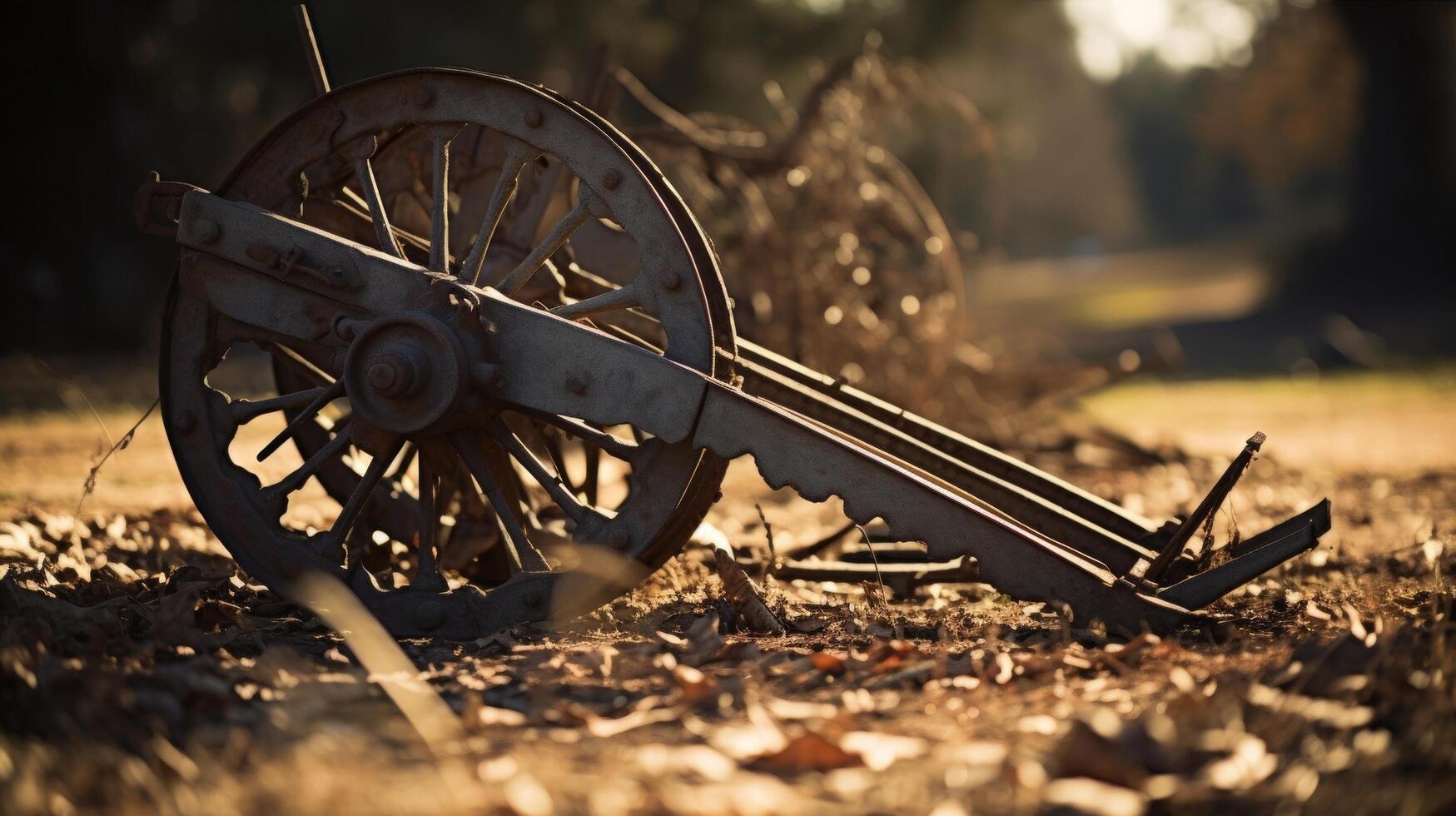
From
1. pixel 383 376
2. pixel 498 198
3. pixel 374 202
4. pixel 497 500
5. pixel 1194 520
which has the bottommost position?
pixel 497 500

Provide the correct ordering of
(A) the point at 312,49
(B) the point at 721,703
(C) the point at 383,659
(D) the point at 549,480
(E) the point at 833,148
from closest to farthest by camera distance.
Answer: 1. (B) the point at 721,703
2. (C) the point at 383,659
3. (D) the point at 549,480
4. (A) the point at 312,49
5. (E) the point at 833,148

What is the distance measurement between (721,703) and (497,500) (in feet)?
3.65

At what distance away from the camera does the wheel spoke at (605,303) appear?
364 cm

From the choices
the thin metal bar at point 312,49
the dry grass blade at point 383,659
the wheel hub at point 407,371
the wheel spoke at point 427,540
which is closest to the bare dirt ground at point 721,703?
the dry grass blade at point 383,659

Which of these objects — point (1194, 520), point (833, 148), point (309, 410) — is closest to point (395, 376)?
point (309, 410)

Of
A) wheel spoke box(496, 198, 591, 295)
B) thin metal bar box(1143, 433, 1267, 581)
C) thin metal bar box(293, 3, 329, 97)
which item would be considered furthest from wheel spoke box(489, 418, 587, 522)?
thin metal bar box(1143, 433, 1267, 581)

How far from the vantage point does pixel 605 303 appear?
3686mm

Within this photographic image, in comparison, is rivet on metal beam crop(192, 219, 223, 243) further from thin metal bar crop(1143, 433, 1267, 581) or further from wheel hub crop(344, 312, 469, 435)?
thin metal bar crop(1143, 433, 1267, 581)

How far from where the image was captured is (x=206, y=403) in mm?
3895

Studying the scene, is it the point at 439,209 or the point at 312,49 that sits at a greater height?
the point at 312,49

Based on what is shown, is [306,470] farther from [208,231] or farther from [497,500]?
[208,231]

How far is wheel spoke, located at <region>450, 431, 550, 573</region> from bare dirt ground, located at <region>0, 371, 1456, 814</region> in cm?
20

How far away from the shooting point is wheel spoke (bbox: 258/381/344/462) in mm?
3752

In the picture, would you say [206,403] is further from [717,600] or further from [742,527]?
[742,527]
